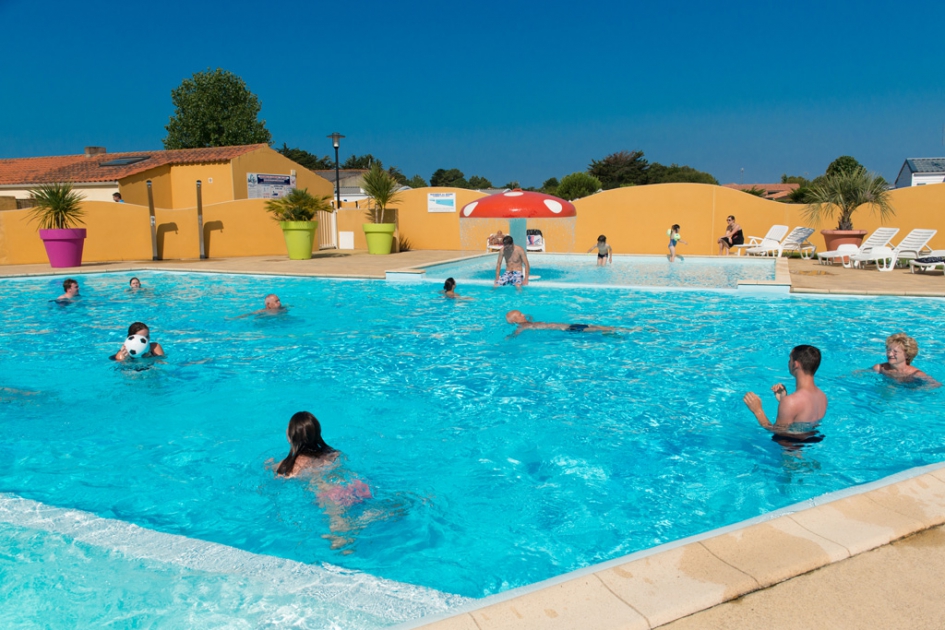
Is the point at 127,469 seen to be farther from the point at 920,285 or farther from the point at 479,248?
the point at 479,248

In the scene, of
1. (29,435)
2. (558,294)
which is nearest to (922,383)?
(558,294)

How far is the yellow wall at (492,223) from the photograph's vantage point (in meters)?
18.3

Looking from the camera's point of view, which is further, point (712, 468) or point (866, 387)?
point (866, 387)

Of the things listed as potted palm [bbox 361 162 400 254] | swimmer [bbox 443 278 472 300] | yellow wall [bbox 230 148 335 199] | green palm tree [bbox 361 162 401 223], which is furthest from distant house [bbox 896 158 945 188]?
swimmer [bbox 443 278 472 300]

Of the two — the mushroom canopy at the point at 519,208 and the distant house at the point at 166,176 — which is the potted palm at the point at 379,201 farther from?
the distant house at the point at 166,176

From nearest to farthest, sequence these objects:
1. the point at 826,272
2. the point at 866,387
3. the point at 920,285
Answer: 1. the point at 866,387
2. the point at 920,285
3. the point at 826,272

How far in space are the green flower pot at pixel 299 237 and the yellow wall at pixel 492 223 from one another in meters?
2.51

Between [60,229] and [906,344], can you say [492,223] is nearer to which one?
[60,229]

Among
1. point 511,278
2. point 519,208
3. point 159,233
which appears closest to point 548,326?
point 511,278

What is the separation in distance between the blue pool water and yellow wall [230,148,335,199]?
1376 centimetres

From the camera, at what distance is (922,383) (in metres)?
6.33

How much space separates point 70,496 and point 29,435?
1507 mm

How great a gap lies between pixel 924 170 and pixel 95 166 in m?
54.7

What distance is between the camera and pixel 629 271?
16234mm
